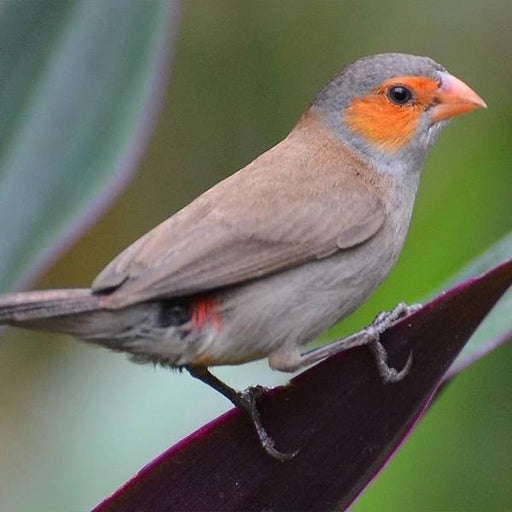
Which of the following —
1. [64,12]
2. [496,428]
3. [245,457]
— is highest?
[64,12]

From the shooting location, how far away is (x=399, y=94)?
3.37 meters

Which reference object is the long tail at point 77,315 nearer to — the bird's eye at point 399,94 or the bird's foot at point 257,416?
the bird's foot at point 257,416

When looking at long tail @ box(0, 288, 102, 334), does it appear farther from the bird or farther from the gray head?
the gray head

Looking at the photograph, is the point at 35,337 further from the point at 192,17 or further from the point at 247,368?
the point at 192,17

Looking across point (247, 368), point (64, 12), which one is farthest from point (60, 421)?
point (64, 12)

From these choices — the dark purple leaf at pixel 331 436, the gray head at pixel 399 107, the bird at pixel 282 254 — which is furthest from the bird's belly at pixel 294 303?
the dark purple leaf at pixel 331 436

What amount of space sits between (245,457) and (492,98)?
337cm

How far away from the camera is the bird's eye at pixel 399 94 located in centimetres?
A: 336

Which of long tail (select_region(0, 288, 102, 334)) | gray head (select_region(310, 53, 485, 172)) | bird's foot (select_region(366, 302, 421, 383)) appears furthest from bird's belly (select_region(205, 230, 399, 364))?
gray head (select_region(310, 53, 485, 172))

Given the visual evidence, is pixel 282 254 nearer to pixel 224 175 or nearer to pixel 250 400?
pixel 250 400

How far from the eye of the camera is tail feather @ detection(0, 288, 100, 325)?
2244mm

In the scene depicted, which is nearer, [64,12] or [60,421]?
[64,12]

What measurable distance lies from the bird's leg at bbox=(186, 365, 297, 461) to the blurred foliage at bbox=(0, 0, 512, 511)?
0.85 ft

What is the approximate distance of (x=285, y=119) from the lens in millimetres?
5320
